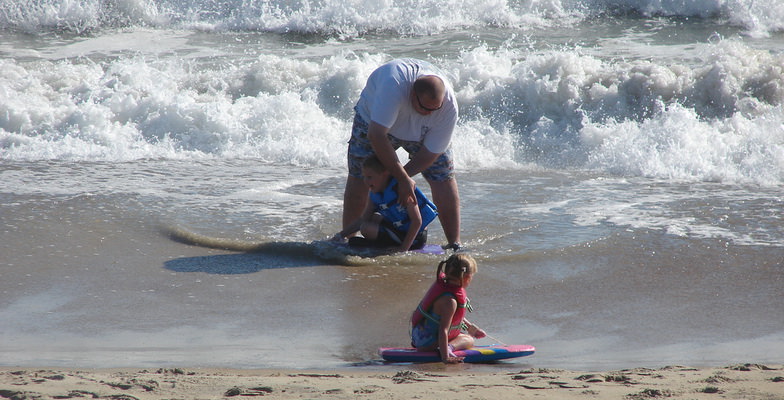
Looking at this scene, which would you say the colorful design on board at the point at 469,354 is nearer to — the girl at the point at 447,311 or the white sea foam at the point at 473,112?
the girl at the point at 447,311

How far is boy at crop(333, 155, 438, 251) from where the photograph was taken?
595 cm

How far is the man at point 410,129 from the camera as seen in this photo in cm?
539

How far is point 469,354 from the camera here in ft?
13.7

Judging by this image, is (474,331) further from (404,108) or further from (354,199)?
(354,199)

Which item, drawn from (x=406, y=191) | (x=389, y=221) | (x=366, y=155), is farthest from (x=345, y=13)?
(x=406, y=191)

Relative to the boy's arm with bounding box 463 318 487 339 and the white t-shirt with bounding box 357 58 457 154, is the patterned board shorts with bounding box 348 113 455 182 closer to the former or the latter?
the white t-shirt with bounding box 357 58 457 154

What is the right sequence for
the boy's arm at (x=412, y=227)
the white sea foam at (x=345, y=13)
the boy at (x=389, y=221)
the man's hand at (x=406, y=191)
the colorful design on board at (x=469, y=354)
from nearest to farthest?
the colorful design on board at (x=469, y=354), the man's hand at (x=406, y=191), the boy's arm at (x=412, y=227), the boy at (x=389, y=221), the white sea foam at (x=345, y=13)

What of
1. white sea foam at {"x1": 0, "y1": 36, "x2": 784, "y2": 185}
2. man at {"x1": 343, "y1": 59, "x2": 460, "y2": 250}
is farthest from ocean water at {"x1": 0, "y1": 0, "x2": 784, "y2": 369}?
man at {"x1": 343, "y1": 59, "x2": 460, "y2": 250}

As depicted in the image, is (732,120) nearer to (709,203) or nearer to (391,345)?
(709,203)

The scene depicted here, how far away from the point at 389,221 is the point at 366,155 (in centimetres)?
49

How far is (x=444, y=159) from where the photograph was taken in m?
5.97

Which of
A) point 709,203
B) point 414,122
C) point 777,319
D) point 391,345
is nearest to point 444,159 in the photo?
point 414,122

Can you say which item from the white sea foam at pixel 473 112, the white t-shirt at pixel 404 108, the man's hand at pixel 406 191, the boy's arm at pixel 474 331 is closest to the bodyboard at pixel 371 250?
the man's hand at pixel 406 191

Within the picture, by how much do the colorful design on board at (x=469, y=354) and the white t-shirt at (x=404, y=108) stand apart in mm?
1773
